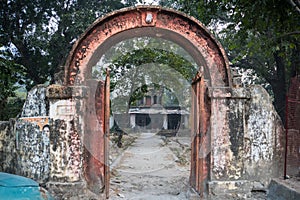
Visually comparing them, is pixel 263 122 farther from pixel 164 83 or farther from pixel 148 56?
pixel 164 83

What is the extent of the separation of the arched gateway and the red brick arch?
2 cm

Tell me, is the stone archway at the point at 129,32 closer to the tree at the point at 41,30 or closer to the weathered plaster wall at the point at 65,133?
the weathered plaster wall at the point at 65,133

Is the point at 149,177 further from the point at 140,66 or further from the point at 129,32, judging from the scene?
the point at 140,66

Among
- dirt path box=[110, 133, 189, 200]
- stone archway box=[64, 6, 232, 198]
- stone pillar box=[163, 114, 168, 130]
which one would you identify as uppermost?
stone archway box=[64, 6, 232, 198]

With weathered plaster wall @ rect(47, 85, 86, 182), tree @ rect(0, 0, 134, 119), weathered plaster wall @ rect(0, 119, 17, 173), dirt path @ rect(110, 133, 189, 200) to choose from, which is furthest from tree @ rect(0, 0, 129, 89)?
weathered plaster wall @ rect(47, 85, 86, 182)

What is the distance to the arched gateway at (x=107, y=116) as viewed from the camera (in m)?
6.27

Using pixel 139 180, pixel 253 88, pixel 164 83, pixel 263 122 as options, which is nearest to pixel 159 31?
pixel 253 88

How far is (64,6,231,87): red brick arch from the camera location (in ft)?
21.2

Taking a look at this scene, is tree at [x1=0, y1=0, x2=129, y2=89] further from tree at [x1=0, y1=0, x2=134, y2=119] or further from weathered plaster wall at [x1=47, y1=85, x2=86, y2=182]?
weathered plaster wall at [x1=47, y1=85, x2=86, y2=182]

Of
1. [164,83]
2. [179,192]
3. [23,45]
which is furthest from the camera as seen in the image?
[164,83]

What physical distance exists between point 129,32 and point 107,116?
171 cm

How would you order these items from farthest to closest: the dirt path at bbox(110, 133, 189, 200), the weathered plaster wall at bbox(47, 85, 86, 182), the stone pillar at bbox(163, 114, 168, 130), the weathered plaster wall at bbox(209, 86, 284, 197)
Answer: the stone pillar at bbox(163, 114, 168, 130) < the dirt path at bbox(110, 133, 189, 200) < the weathered plaster wall at bbox(209, 86, 284, 197) < the weathered plaster wall at bbox(47, 85, 86, 182)

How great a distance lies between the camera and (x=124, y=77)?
1508cm

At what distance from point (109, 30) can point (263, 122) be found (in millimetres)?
3448
